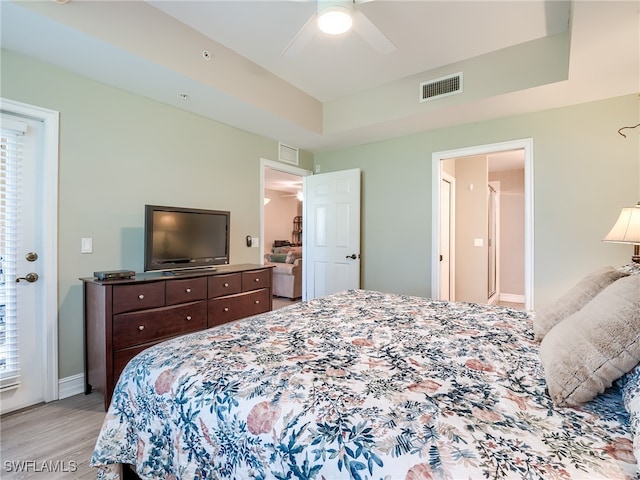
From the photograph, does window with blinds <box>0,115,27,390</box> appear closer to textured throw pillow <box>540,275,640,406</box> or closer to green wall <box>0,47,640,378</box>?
green wall <box>0,47,640,378</box>

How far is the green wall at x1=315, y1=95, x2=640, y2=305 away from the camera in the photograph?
289 centimetres

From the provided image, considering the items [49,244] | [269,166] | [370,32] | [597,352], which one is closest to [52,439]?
[49,244]

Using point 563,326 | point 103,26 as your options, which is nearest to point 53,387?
point 103,26

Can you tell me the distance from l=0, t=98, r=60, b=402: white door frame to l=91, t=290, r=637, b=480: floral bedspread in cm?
150

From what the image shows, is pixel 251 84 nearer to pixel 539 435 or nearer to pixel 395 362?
pixel 395 362

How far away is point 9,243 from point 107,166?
876 millimetres

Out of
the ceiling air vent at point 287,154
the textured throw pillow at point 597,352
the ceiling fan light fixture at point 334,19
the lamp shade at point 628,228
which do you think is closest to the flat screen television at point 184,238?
the ceiling air vent at point 287,154

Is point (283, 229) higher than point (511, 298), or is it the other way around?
point (283, 229)

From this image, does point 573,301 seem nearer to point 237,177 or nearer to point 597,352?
point 597,352

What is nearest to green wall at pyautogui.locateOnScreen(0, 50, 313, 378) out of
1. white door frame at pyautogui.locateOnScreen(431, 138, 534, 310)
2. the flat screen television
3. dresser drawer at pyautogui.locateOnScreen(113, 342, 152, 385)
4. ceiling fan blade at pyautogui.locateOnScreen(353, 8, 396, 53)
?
the flat screen television

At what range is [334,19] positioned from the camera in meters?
1.98

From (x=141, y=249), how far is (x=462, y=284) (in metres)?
4.31

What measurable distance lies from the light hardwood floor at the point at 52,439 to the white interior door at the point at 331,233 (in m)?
2.83

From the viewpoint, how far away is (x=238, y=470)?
3.10 ft
